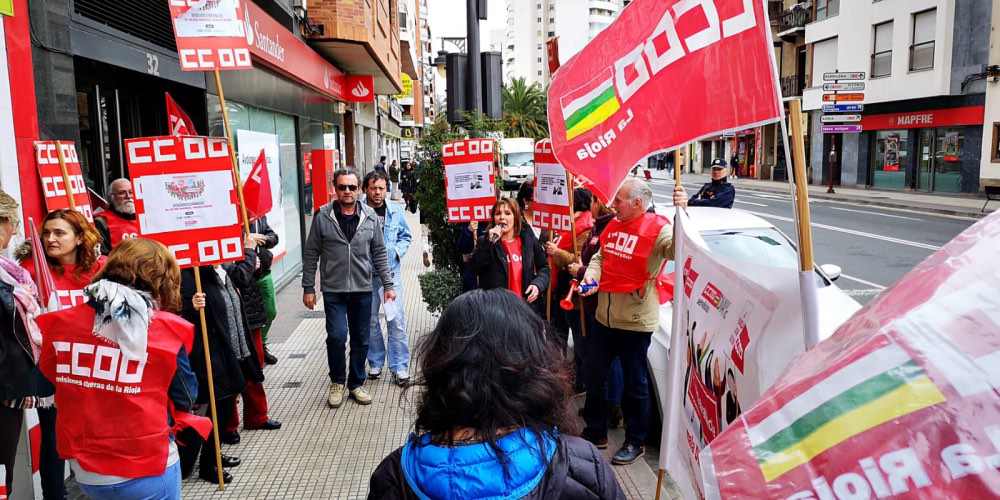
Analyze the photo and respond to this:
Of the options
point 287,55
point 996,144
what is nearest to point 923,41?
point 996,144

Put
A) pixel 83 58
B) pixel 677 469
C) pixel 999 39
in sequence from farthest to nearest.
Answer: pixel 999 39 < pixel 83 58 < pixel 677 469

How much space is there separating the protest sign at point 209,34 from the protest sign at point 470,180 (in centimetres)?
196

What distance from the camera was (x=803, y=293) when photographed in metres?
2.21

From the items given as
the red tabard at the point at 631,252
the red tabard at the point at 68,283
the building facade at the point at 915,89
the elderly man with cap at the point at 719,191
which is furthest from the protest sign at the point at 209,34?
the building facade at the point at 915,89

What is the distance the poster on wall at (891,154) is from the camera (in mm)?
31219

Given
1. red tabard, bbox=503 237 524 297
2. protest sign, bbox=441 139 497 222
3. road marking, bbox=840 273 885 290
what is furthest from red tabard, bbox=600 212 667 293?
road marking, bbox=840 273 885 290

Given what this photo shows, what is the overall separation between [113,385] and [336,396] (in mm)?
3413

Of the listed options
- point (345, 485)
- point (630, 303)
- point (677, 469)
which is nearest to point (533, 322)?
point (677, 469)

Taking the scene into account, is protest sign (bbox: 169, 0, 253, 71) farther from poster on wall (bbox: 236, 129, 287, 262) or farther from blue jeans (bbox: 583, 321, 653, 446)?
poster on wall (bbox: 236, 129, 287, 262)

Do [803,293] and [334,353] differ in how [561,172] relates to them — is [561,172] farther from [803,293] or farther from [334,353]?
[803,293]

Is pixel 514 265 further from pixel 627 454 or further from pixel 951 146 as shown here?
pixel 951 146

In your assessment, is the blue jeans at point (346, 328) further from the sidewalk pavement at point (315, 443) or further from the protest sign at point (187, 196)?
the protest sign at point (187, 196)

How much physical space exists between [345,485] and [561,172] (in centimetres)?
283

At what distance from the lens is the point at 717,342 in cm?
281
